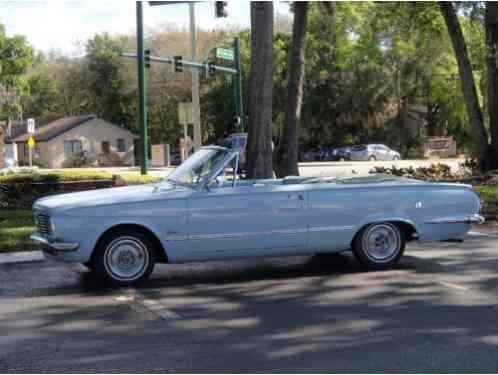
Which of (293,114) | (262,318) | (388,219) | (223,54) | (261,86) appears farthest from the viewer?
(223,54)

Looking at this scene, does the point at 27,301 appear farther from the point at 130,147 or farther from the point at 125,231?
the point at 130,147

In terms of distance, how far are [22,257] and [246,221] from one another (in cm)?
444

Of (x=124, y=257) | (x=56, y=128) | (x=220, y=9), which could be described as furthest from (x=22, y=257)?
(x=56, y=128)

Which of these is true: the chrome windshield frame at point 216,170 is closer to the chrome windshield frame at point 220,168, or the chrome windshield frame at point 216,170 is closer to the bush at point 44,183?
the chrome windshield frame at point 220,168

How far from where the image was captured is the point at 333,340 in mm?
6074

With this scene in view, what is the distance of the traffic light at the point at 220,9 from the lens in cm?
2619

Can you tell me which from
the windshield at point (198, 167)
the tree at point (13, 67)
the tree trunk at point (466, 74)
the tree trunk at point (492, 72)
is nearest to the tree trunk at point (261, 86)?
the windshield at point (198, 167)

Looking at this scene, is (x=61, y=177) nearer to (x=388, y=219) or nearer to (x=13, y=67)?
(x=388, y=219)

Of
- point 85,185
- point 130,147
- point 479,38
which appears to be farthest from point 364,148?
point 85,185

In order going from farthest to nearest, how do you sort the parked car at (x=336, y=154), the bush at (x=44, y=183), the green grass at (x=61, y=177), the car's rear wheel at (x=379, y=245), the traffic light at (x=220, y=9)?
the parked car at (x=336, y=154)
the traffic light at (x=220, y=9)
the green grass at (x=61, y=177)
the bush at (x=44, y=183)
the car's rear wheel at (x=379, y=245)

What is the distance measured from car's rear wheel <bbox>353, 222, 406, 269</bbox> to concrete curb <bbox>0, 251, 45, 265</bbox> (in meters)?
4.89

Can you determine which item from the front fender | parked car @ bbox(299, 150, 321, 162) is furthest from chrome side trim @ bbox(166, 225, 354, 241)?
parked car @ bbox(299, 150, 321, 162)

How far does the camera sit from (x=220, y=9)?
86.3ft

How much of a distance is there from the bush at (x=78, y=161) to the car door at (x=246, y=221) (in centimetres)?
4887
